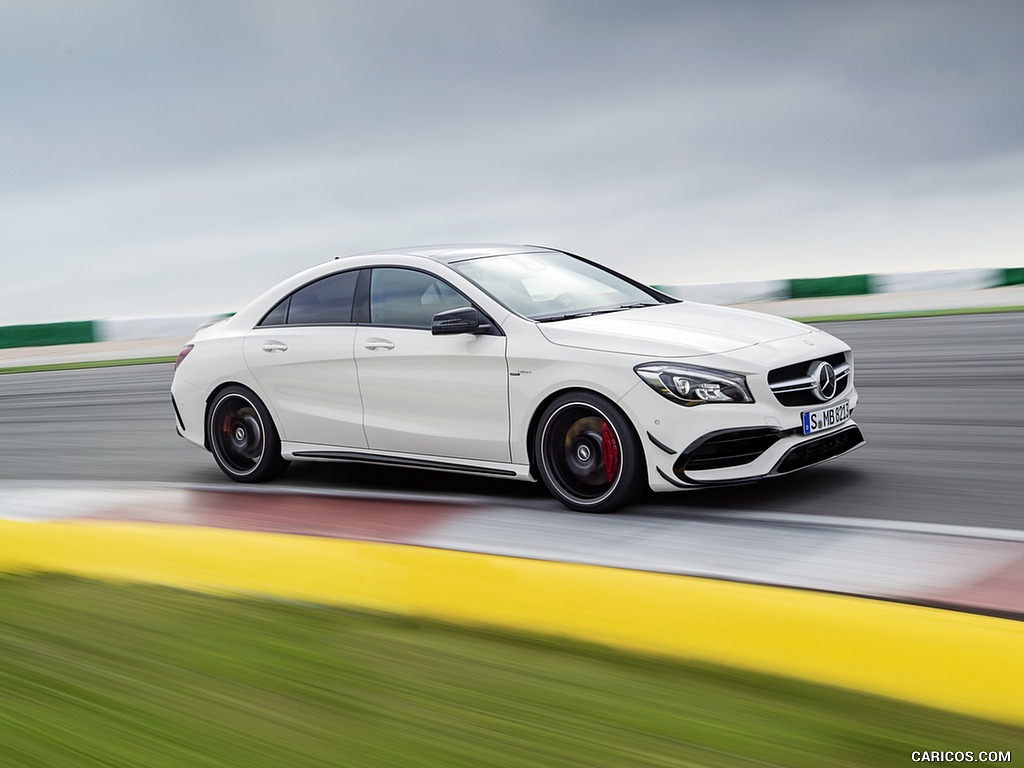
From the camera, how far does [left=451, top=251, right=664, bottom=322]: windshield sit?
21.8 feet

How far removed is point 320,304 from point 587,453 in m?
2.21

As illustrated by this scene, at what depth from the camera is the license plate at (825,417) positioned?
5.99 meters

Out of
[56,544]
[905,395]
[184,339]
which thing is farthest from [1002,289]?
[56,544]

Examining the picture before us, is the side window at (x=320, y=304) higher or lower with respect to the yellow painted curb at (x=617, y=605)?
higher

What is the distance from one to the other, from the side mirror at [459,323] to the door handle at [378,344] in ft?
1.66

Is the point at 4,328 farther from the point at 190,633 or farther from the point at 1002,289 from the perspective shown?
the point at 190,633

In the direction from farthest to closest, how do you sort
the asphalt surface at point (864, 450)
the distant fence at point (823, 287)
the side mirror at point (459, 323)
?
the distant fence at point (823, 287)
the side mirror at point (459, 323)
the asphalt surface at point (864, 450)

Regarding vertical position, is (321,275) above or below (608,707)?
above

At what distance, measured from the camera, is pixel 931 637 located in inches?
152

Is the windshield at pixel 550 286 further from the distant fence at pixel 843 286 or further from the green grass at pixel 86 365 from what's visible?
the distant fence at pixel 843 286

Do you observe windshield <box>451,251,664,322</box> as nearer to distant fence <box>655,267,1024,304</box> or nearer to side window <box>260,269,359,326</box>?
side window <box>260,269,359,326</box>

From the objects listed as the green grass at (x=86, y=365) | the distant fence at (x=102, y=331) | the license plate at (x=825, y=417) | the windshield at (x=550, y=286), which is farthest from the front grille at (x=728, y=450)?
the distant fence at (x=102, y=331)

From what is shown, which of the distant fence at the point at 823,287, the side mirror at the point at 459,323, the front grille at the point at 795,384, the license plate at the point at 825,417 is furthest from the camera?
the distant fence at the point at 823,287

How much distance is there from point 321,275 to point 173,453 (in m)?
2.73
